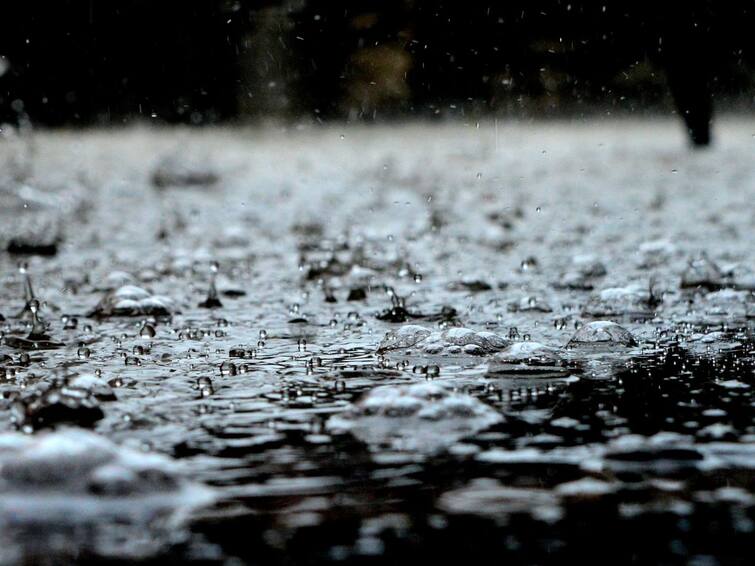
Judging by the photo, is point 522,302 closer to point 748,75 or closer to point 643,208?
point 643,208

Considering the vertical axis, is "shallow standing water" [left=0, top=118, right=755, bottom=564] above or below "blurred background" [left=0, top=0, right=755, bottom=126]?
below

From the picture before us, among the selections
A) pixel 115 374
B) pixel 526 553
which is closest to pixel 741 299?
pixel 115 374

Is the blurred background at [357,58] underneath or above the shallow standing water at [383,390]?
above

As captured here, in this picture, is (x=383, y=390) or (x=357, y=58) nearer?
(x=383, y=390)

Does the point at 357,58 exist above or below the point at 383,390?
above

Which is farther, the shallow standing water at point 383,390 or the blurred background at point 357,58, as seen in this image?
the blurred background at point 357,58
